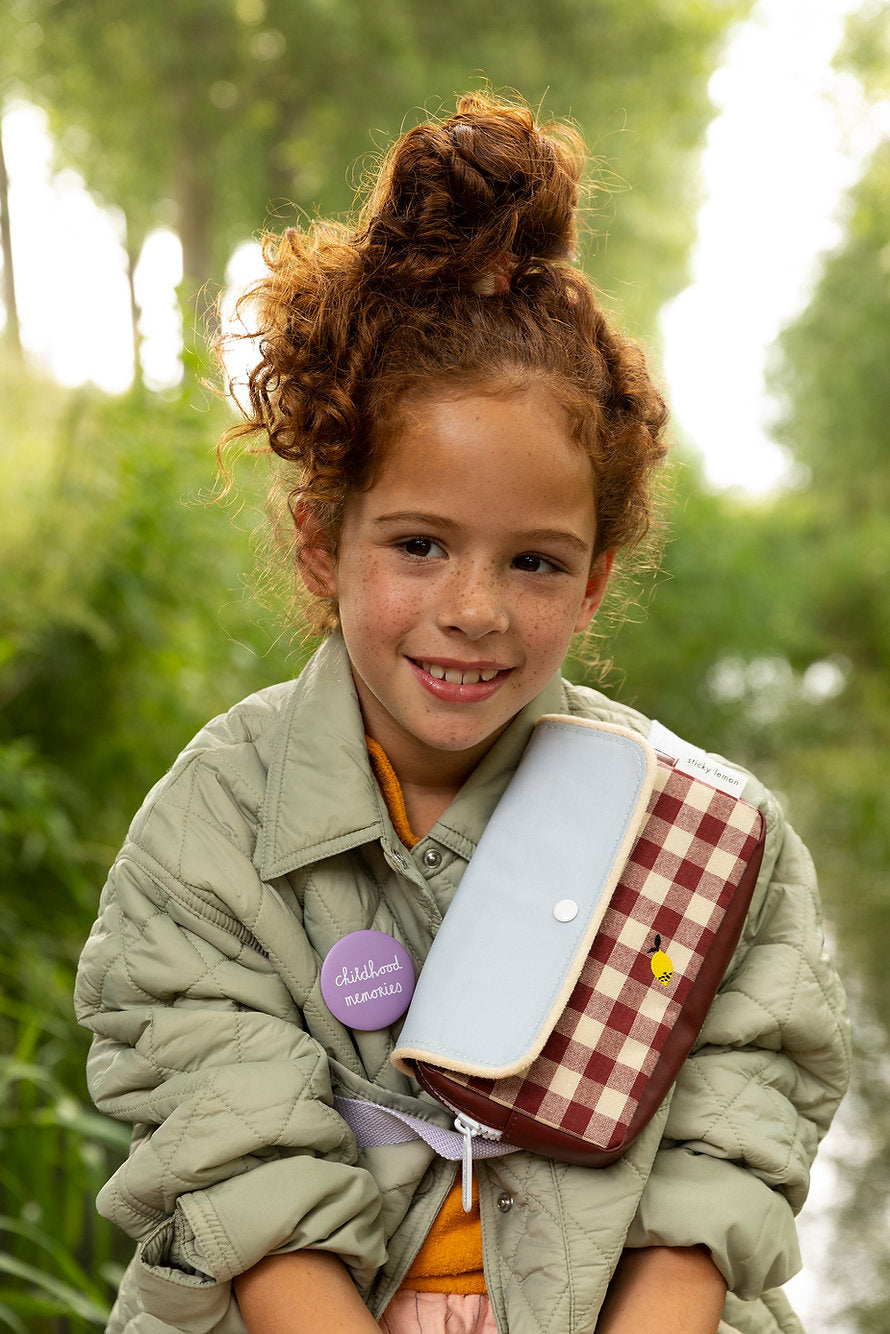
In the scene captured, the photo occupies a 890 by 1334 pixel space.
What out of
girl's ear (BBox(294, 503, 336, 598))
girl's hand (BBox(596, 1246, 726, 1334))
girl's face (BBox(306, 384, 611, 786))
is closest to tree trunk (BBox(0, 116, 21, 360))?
girl's ear (BBox(294, 503, 336, 598))

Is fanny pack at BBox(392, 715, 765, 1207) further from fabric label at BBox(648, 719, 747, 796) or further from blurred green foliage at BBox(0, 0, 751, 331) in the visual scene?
blurred green foliage at BBox(0, 0, 751, 331)

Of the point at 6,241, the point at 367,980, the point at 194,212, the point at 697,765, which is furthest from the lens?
the point at 194,212

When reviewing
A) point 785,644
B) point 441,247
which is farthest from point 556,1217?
point 785,644

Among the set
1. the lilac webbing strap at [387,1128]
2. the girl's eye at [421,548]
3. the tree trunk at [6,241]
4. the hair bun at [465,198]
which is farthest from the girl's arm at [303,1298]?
the tree trunk at [6,241]

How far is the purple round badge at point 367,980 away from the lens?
1122 mm

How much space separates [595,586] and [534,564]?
0.61 ft

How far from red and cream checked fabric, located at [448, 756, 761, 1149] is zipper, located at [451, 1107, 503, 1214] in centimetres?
4

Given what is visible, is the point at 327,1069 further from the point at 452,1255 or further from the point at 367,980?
the point at 452,1255

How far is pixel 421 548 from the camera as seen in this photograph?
112 centimetres

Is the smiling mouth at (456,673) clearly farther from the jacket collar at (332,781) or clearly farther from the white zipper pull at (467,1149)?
the white zipper pull at (467,1149)

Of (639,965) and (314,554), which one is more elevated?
(314,554)

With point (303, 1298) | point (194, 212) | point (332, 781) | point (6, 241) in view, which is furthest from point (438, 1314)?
point (194, 212)

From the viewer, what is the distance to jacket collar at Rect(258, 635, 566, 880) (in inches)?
44.9

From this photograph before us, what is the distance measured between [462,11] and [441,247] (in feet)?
17.7
